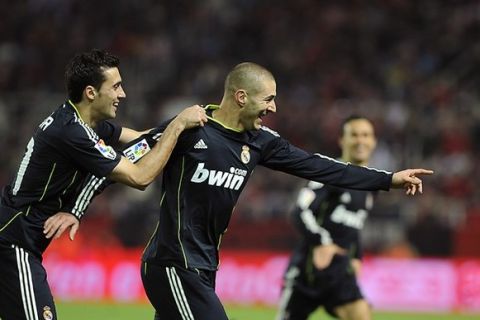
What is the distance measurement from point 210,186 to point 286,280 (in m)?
3.26

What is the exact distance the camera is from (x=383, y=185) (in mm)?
6723

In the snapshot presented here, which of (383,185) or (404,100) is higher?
(404,100)

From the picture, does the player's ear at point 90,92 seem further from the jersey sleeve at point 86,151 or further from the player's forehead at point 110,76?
the jersey sleeve at point 86,151

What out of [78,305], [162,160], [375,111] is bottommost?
[78,305]

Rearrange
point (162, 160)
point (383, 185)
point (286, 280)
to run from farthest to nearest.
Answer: point (286, 280) → point (383, 185) → point (162, 160)

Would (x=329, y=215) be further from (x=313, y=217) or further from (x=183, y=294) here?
(x=183, y=294)

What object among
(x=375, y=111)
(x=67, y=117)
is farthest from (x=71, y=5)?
(x=67, y=117)

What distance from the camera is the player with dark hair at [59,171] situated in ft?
20.2

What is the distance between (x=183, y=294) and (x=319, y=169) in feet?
4.28

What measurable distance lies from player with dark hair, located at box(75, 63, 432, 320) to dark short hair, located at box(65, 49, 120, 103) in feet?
1.57

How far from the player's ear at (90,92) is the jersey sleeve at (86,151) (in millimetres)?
212

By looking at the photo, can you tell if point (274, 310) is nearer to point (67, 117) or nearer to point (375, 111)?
point (375, 111)

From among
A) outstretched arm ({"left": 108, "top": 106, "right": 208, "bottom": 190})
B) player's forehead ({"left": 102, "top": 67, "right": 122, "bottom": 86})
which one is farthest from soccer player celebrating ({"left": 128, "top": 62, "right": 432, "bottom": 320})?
player's forehead ({"left": 102, "top": 67, "right": 122, "bottom": 86})

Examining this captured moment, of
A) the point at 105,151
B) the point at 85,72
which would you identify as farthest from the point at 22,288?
the point at 85,72
